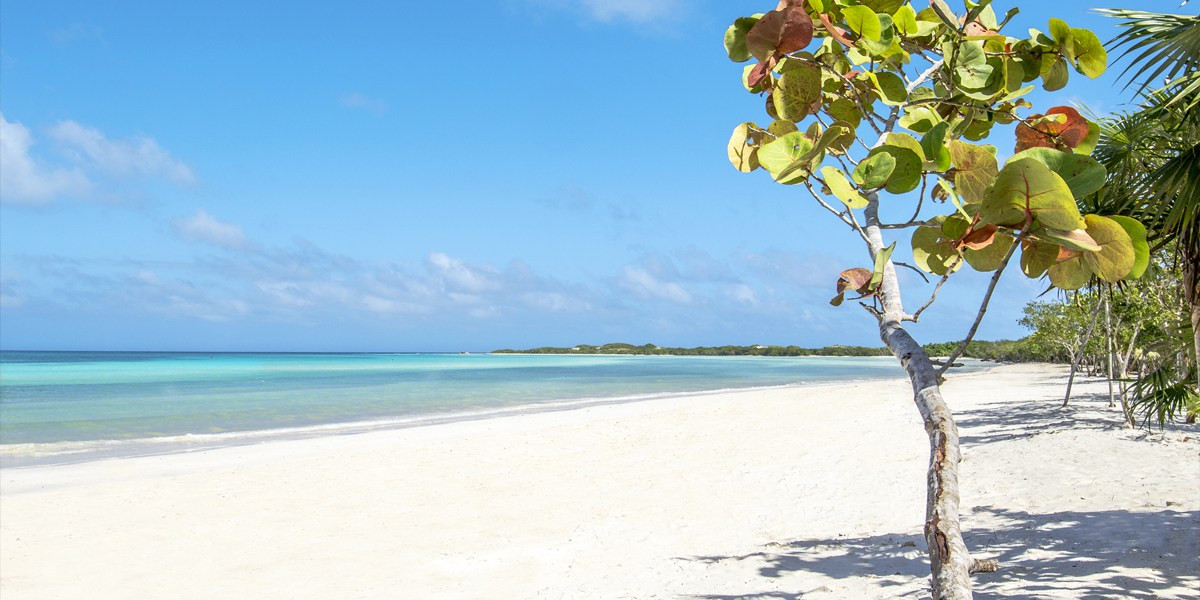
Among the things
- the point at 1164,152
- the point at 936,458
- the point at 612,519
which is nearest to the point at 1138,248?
the point at 936,458

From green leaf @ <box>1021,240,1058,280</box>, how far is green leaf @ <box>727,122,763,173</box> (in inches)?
25.6

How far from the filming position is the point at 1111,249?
112 centimetres

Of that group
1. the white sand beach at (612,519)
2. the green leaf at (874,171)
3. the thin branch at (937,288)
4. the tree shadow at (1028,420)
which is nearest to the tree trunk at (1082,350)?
the tree shadow at (1028,420)

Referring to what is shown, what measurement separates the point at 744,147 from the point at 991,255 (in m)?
0.63

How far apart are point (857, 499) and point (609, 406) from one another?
14.4 m

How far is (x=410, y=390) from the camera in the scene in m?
30.7

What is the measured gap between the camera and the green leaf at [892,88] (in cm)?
158

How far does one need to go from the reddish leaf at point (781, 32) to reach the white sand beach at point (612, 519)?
423 centimetres

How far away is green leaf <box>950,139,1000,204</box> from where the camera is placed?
1191mm

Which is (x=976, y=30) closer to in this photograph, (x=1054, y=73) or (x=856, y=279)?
(x=1054, y=73)

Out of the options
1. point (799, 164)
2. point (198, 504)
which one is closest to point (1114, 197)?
point (799, 164)

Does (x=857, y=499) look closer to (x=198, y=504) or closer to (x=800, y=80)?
(x=800, y=80)

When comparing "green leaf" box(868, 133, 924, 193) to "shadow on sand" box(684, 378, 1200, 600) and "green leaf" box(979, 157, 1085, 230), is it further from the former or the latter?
"shadow on sand" box(684, 378, 1200, 600)

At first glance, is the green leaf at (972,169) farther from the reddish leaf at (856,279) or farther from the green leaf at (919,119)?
the green leaf at (919,119)
